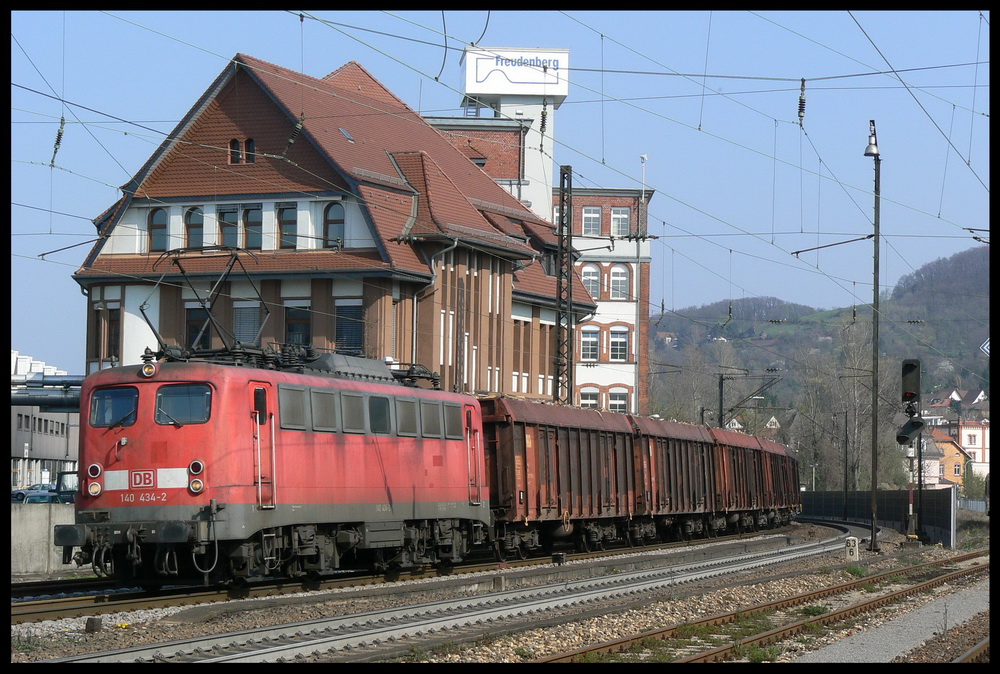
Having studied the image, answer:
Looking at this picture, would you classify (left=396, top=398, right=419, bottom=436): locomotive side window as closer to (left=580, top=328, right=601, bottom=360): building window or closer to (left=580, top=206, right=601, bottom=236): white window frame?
(left=580, top=328, right=601, bottom=360): building window

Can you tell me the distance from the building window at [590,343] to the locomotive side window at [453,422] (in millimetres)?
50959

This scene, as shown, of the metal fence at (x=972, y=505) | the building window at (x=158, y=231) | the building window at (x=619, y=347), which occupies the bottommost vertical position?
the metal fence at (x=972, y=505)

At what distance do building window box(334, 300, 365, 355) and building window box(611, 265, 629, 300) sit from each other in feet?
115

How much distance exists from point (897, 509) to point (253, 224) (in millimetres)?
33319

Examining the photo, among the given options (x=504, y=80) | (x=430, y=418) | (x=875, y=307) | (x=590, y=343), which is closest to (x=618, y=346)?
(x=590, y=343)

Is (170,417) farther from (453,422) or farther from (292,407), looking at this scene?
(453,422)

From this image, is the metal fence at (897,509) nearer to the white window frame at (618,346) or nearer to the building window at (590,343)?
the white window frame at (618,346)

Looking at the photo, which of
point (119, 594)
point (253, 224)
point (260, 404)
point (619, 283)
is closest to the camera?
point (119, 594)

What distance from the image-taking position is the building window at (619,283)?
7544 centimetres

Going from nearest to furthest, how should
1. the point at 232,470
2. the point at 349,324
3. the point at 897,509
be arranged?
the point at 232,470
the point at 349,324
the point at 897,509

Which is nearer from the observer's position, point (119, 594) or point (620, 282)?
point (119, 594)

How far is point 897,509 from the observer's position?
198ft

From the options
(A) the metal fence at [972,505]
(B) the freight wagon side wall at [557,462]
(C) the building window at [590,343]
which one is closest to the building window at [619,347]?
(C) the building window at [590,343]
